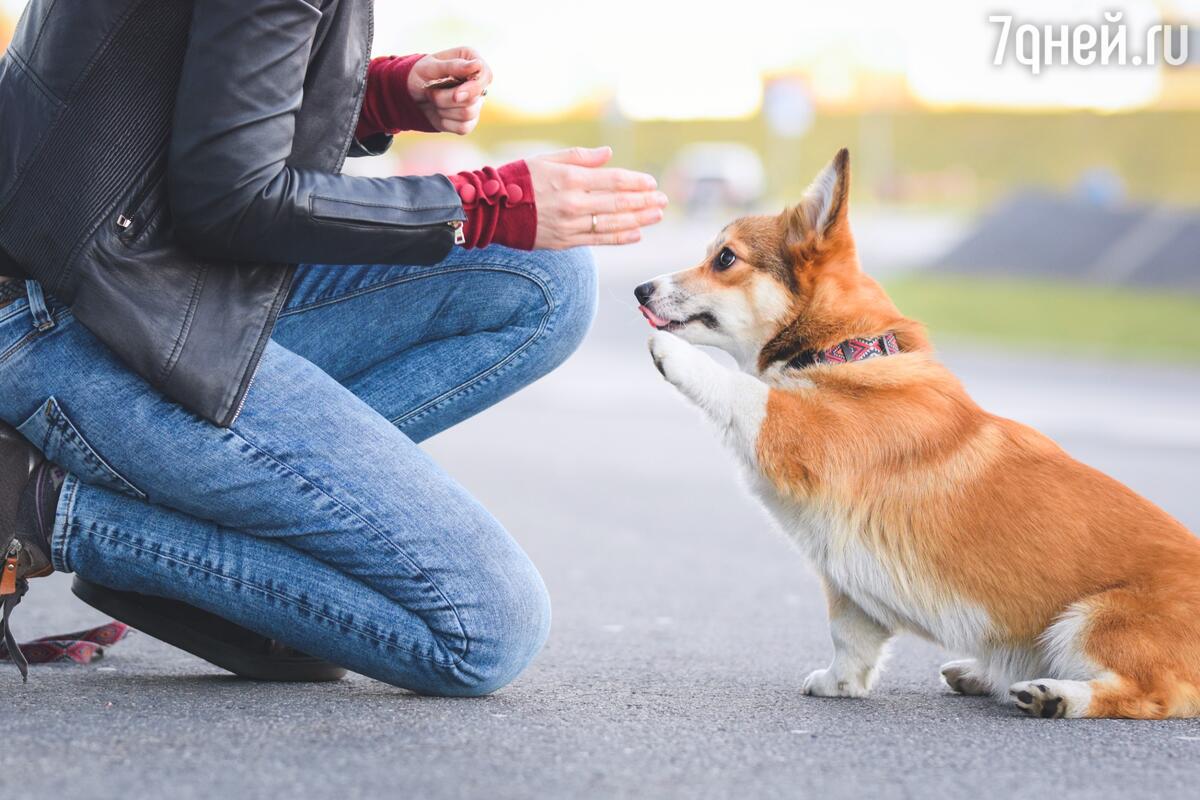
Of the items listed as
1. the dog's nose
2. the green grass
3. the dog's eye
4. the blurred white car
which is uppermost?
the dog's eye

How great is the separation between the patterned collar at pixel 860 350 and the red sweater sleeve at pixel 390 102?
1148 millimetres

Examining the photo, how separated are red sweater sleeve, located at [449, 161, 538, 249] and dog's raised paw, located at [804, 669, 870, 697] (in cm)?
123

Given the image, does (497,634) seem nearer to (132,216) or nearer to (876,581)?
(876,581)

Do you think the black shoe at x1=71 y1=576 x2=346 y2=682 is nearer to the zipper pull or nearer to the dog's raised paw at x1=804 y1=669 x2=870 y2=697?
the zipper pull

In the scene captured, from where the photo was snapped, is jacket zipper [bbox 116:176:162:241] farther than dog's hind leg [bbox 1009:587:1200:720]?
No

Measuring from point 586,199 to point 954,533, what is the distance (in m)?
1.12

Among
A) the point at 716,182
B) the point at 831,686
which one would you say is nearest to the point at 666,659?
the point at 831,686

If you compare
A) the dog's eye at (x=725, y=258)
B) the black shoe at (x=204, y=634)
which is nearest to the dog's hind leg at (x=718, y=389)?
the dog's eye at (x=725, y=258)

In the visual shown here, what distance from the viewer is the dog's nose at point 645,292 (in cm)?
374

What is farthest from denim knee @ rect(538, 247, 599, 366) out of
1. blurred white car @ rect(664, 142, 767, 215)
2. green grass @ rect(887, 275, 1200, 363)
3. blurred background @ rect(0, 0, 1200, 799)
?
blurred white car @ rect(664, 142, 767, 215)

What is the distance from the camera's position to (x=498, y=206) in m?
2.91

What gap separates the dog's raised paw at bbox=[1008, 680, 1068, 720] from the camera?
2.92 meters

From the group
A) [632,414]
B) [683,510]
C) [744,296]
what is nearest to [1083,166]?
[632,414]

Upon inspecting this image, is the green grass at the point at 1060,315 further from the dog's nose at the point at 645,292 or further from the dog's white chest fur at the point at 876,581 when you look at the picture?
the dog's white chest fur at the point at 876,581
